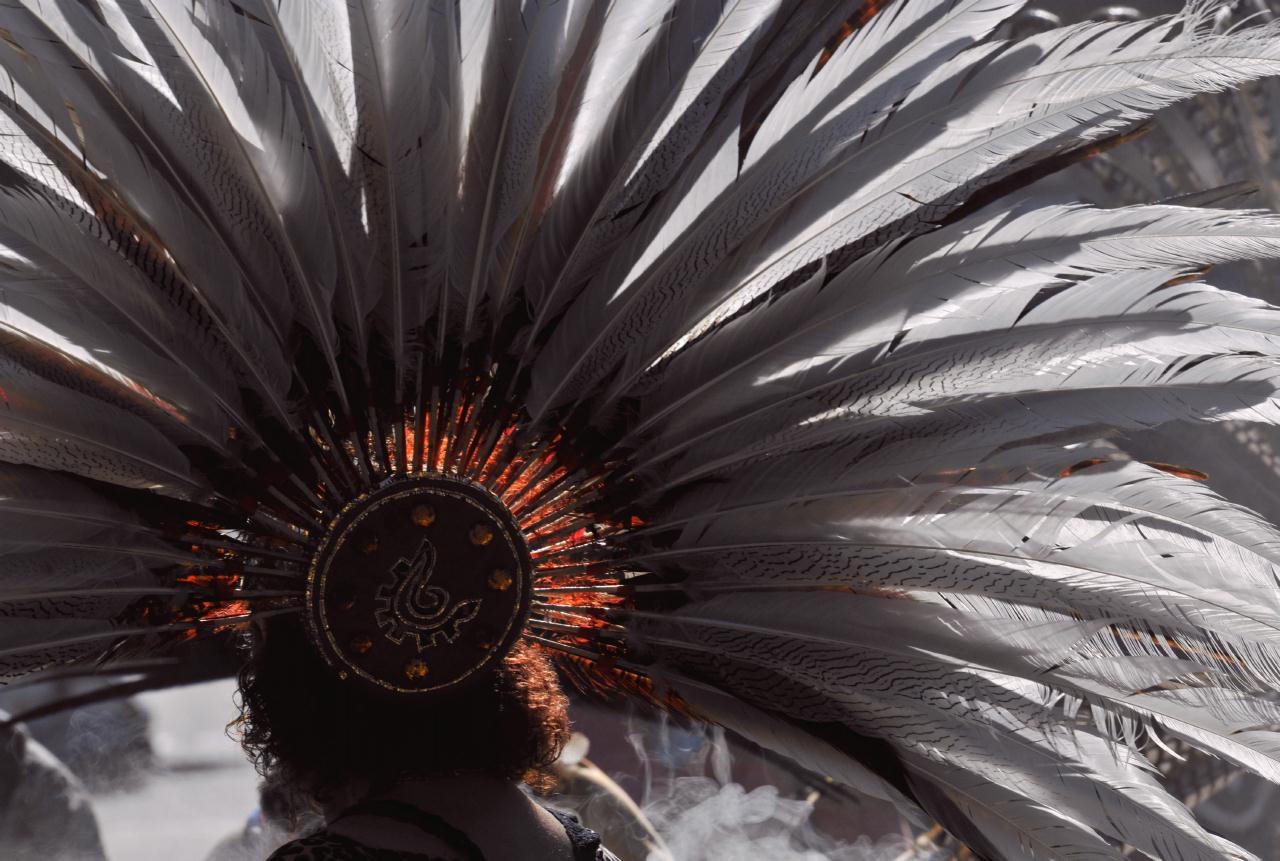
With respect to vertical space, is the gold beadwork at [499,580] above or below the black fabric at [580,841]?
above

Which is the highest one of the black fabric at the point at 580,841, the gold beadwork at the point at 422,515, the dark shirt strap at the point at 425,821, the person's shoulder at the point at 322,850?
the gold beadwork at the point at 422,515

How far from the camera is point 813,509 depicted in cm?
97

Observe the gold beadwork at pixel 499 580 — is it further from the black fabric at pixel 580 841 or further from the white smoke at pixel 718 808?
the white smoke at pixel 718 808

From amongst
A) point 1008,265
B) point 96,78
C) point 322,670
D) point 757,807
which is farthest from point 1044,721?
point 96,78

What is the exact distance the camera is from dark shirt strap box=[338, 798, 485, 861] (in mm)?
795

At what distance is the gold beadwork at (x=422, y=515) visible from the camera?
90 cm

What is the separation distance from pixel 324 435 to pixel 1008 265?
24.7 inches

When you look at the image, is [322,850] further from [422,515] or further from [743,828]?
[743,828]

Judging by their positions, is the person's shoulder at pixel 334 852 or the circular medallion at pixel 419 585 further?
the circular medallion at pixel 419 585

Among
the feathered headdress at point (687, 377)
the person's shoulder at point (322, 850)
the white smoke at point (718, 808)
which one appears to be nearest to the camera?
the person's shoulder at point (322, 850)

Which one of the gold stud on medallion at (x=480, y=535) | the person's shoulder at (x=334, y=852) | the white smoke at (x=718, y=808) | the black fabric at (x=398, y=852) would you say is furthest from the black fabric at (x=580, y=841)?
the white smoke at (x=718, y=808)

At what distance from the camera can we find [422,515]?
896 mm

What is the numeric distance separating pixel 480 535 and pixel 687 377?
25 cm

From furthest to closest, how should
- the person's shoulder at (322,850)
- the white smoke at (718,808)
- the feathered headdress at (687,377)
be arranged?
the white smoke at (718,808) < the feathered headdress at (687,377) < the person's shoulder at (322,850)
